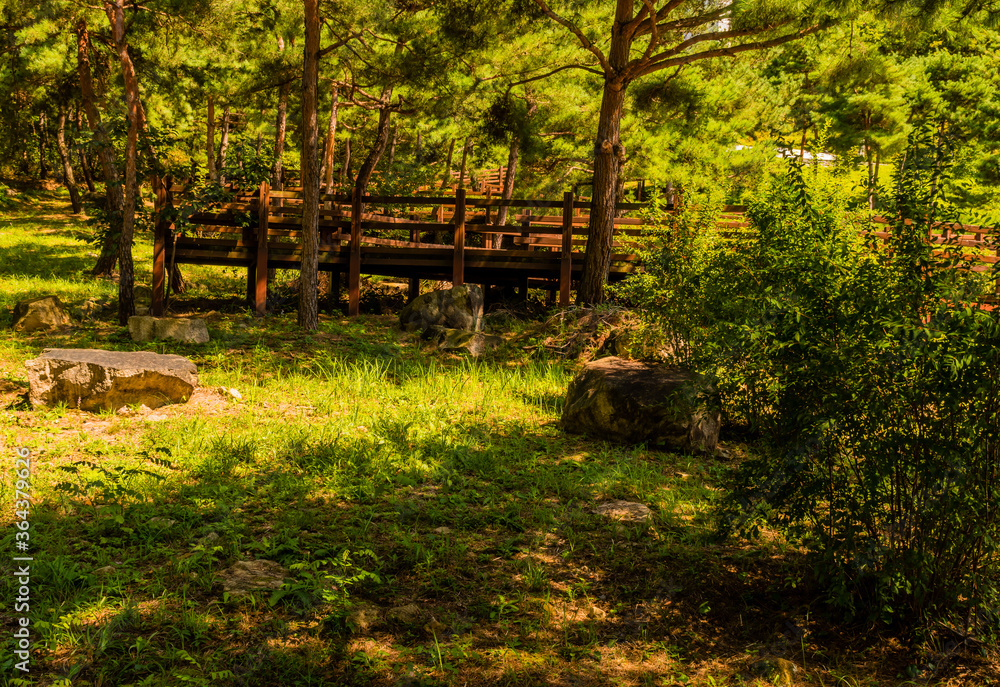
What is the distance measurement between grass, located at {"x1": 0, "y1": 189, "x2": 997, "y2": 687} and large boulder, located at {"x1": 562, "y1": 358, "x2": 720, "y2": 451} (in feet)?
0.59

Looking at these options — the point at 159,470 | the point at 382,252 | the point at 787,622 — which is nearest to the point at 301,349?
the point at 382,252

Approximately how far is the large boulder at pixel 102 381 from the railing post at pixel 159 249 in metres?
5.14

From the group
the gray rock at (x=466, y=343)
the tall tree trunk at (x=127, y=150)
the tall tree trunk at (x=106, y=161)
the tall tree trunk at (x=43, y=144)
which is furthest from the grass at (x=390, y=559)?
the tall tree trunk at (x=43, y=144)

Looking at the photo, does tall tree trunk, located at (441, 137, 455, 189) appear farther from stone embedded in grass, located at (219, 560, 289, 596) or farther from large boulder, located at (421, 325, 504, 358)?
stone embedded in grass, located at (219, 560, 289, 596)

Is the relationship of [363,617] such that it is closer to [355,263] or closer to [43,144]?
[355,263]

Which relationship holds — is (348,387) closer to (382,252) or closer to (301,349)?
(301,349)

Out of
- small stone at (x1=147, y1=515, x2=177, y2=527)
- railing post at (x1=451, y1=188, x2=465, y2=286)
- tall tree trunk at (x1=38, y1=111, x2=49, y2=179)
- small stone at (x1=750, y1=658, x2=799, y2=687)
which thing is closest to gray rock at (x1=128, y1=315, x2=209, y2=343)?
railing post at (x1=451, y1=188, x2=465, y2=286)

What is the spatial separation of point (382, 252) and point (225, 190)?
259cm

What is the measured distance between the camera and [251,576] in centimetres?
441

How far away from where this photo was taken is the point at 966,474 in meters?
3.73

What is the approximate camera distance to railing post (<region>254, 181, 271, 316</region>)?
1277 centimetres

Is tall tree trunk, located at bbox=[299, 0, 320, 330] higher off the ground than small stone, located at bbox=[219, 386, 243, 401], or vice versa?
tall tree trunk, located at bbox=[299, 0, 320, 330]

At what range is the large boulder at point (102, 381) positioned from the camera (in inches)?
282

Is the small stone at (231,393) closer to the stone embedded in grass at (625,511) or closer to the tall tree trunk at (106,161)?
the stone embedded in grass at (625,511)
